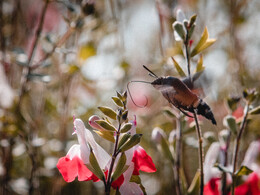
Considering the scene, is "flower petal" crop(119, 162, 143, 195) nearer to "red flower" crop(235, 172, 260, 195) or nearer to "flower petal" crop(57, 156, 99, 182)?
"flower petal" crop(57, 156, 99, 182)

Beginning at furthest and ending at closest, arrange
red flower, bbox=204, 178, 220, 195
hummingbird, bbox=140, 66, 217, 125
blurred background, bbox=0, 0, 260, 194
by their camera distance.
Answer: blurred background, bbox=0, 0, 260, 194 → red flower, bbox=204, 178, 220, 195 → hummingbird, bbox=140, 66, 217, 125

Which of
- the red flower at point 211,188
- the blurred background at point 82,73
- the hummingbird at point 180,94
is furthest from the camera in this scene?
the blurred background at point 82,73

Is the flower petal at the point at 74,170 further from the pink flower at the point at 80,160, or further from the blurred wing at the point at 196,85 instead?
the blurred wing at the point at 196,85

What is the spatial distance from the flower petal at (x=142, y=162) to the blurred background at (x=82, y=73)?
11cm

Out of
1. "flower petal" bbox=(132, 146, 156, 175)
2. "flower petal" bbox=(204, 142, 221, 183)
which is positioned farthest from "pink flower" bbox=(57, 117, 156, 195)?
"flower petal" bbox=(204, 142, 221, 183)

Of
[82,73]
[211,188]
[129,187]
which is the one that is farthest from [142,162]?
[82,73]

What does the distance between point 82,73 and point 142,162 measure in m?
0.55

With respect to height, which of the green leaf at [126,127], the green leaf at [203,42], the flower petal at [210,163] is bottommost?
the flower petal at [210,163]

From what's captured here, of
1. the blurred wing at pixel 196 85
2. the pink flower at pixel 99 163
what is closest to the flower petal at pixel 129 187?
the pink flower at pixel 99 163

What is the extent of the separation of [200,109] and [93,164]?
13 cm

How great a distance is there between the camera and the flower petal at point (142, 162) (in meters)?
0.35

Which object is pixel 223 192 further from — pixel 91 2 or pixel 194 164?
pixel 194 164

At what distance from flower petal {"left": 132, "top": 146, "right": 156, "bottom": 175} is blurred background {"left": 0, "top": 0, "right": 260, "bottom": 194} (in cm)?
11

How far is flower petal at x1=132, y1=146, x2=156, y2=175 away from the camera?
0.35 metres
